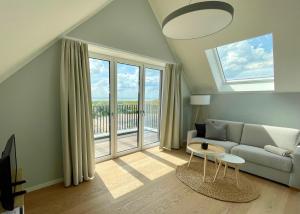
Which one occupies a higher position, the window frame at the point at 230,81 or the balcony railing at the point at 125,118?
the window frame at the point at 230,81

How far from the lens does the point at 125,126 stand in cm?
373

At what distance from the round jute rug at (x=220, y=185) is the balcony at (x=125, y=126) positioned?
1.39 metres

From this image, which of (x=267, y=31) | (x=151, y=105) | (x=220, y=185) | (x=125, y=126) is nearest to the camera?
(x=220, y=185)

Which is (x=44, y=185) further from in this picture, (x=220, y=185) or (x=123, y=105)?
(x=220, y=185)

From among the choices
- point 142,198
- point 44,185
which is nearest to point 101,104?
point 44,185

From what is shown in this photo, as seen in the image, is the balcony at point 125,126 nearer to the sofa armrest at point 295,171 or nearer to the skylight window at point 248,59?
the skylight window at point 248,59

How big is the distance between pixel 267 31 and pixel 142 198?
126 inches

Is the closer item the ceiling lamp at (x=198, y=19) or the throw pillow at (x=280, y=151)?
the ceiling lamp at (x=198, y=19)

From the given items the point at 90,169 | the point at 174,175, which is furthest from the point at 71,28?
the point at 174,175

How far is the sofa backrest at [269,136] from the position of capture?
9.37 ft

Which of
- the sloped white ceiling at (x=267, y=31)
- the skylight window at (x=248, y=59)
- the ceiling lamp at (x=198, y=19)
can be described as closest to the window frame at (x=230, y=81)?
the skylight window at (x=248, y=59)

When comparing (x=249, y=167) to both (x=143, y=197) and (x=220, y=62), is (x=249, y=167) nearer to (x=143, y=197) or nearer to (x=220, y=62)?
(x=143, y=197)

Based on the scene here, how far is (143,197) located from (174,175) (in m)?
0.81

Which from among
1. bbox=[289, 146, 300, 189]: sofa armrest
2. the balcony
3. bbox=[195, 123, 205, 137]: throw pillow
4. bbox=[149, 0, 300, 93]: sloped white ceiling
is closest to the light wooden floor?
bbox=[289, 146, 300, 189]: sofa armrest
